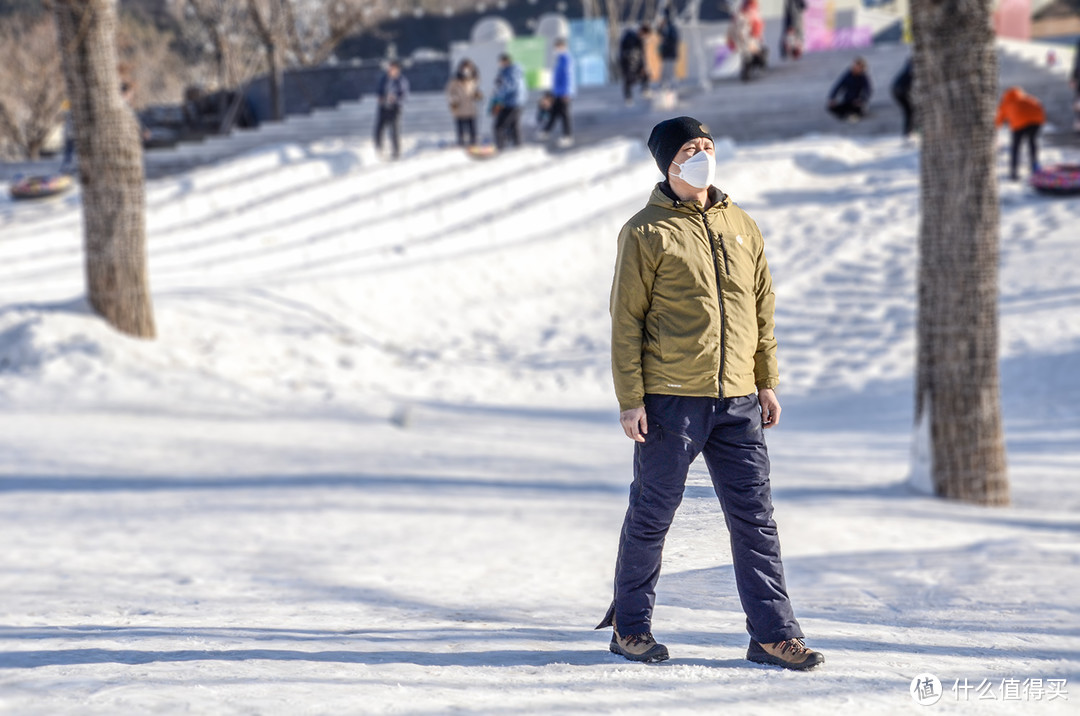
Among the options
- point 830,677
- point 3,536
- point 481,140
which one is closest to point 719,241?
point 830,677

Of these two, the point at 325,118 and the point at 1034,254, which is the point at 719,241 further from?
the point at 325,118

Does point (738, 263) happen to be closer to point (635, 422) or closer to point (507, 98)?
point (635, 422)

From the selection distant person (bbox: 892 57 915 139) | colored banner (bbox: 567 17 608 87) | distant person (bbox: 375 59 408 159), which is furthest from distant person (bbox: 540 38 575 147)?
colored banner (bbox: 567 17 608 87)

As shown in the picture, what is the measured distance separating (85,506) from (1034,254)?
36.3ft

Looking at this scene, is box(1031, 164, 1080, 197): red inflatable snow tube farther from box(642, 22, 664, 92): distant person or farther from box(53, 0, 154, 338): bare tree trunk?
box(53, 0, 154, 338): bare tree trunk

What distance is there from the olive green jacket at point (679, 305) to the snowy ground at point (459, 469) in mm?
436

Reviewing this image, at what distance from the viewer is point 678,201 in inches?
118

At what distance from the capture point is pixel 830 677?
308 centimetres

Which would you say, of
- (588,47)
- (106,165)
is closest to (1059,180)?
(106,165)

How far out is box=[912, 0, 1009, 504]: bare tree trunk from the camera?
21.4 feet

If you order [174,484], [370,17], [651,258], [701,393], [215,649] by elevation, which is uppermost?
[370,17]

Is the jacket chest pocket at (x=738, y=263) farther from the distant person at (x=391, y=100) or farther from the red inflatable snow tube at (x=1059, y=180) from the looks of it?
the distant person at (x=391, y=100)

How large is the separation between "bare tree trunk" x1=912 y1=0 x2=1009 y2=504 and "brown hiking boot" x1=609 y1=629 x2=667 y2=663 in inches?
172

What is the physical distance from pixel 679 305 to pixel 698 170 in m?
0.37
